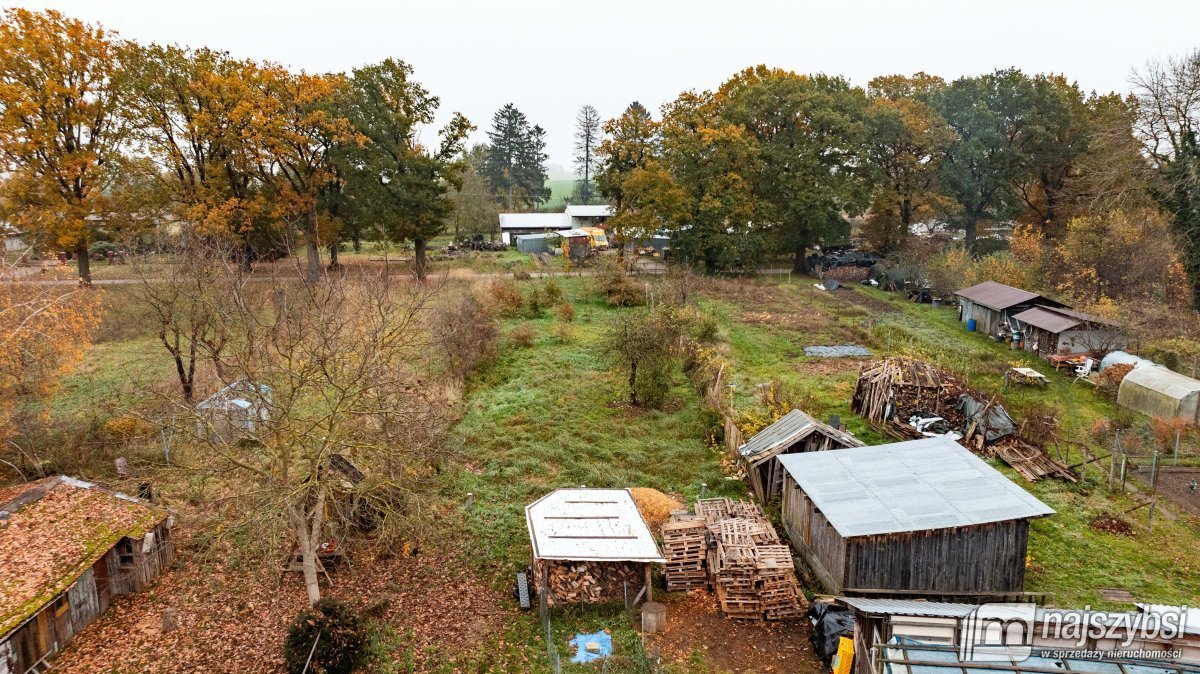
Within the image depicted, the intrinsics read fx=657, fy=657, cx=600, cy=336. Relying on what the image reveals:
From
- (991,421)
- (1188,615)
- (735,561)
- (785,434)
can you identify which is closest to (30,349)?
(735,561)

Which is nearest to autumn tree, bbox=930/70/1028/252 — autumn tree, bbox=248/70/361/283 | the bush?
autumn tree, bbox=248/70/361/283

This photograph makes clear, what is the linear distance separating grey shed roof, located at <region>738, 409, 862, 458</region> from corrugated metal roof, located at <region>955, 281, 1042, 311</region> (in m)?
19.0

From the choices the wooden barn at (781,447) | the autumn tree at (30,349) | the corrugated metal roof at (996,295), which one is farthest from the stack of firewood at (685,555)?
the corrugated metal roof at (996,295)

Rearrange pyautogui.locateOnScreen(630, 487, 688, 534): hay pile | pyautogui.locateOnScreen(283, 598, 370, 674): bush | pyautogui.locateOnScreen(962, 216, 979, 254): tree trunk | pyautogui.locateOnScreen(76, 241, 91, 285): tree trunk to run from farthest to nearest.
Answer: pyautogui.locateOnScreen(962, 216, 979, 254): tree trunk, pyautogui.locateOnScreen(76, 241, 91, 285): tree trunk, pyautogui.locateOnScreen(630, 487, 688, 534): hay pile, pyautogui.locateOnScreen(283, 598, 370, 674): bush

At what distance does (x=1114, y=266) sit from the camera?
106 ft

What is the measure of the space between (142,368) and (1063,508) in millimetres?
31518

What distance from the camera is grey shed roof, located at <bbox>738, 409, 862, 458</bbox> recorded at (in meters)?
16.8

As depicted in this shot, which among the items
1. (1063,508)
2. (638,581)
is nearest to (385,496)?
(638,581)

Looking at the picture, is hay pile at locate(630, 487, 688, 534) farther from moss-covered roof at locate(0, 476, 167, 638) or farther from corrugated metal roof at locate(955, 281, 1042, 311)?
corrugated metal roof at locate(955, 281, 1042, 311)

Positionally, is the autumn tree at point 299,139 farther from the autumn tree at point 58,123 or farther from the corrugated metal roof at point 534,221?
the corrugated metal roof at point 534,221

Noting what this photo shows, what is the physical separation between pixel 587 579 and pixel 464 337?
1531 cm

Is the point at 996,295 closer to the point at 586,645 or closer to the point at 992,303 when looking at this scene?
the point at 992,303

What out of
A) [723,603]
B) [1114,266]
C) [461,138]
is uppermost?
[461,138]

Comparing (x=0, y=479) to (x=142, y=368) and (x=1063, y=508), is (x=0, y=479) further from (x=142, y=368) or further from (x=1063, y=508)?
(x=1063, y=508)
